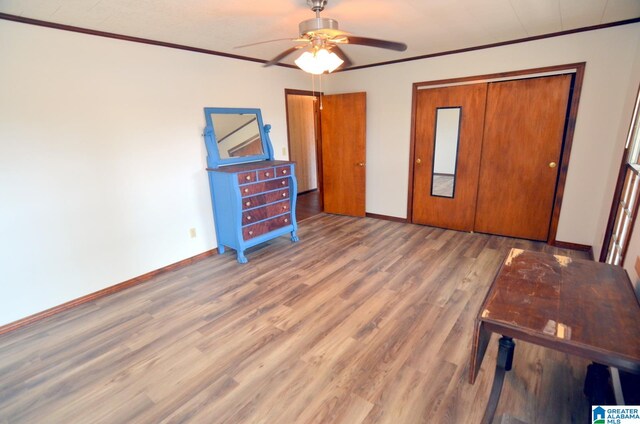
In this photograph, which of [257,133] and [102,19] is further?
[257,133]

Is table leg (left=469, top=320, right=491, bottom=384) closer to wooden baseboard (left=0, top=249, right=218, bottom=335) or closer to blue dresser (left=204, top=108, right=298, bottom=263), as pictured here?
blue dresser (left=204, top=108, right=298, bottom=263)

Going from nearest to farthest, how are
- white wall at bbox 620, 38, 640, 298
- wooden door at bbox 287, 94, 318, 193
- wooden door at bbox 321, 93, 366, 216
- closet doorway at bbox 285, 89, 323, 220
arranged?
white wall at bbox 620, 38, 640, 298, wooden door at bbox 321, 93, 366, 216, closet doorway at bbox 285, 89, 323, 220, wooden door at bbox 287, 94, 318, 193

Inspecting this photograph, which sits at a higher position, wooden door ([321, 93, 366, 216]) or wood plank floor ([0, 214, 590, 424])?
wooden door ([321, 93, 366, 216])

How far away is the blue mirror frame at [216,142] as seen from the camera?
353cm

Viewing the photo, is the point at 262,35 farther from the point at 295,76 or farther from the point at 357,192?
the point at 357,192

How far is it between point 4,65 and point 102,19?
75 cm

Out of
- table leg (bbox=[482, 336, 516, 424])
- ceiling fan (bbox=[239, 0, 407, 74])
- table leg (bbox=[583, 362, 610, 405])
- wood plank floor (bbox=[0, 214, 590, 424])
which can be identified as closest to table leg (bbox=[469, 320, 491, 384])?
table leg (bbox=[482, 336, 516, 424])

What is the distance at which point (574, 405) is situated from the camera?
164cm

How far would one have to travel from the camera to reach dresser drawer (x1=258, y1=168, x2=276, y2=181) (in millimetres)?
3617

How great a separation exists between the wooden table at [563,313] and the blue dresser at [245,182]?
263 cm

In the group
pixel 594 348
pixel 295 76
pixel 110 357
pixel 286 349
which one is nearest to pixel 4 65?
pixel 110 357

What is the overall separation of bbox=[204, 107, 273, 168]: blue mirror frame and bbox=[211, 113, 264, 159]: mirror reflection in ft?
0.11

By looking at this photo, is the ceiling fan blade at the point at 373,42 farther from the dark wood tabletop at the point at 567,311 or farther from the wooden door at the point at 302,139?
the wooden door at the point at 302,139

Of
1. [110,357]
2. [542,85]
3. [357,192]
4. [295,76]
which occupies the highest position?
[295,76]
